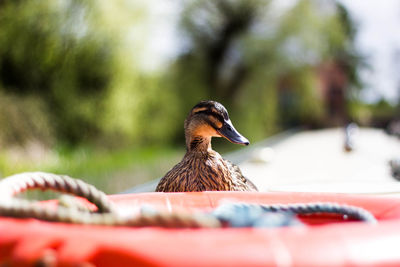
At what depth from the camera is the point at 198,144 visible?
211 cm

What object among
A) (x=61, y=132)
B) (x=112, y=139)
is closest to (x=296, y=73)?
(x=112, y=139)

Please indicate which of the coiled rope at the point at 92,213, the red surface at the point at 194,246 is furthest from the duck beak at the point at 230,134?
the red surface at the point at 194,246

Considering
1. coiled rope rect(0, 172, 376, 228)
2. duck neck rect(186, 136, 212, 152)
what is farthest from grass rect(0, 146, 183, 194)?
coiled rope rect(0, 172, 376, 228)

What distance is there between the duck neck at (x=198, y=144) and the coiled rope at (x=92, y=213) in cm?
95

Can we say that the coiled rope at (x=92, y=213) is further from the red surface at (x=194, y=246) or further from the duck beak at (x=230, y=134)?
the duck beak at (x=230, y=134)

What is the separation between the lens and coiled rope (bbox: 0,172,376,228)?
2.61 feet

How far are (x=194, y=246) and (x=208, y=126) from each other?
57.3 inches

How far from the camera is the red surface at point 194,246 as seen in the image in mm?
657

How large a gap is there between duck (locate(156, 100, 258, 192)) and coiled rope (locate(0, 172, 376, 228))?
0.73 meters

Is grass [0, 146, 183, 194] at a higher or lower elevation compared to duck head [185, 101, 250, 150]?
higher

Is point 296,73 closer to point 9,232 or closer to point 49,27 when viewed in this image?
point 49,27

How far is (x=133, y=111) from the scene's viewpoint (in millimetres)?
8125

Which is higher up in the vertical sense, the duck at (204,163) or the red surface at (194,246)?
the duck at (204,163)

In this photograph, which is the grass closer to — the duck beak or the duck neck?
the duck neck
